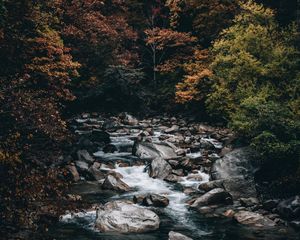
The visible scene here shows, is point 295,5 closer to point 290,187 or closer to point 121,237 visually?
point 290,187

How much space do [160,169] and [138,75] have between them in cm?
1627

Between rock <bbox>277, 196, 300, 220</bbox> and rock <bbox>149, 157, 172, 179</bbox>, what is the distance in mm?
5382

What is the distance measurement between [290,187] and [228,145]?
581 cm

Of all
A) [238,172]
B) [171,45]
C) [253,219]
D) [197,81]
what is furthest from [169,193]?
[171,45]

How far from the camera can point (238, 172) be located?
626 inches

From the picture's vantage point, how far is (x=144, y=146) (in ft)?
64.4

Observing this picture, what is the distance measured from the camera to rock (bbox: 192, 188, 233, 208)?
13484 millimetres

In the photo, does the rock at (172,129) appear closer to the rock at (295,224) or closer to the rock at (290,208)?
the rock at (290,208)

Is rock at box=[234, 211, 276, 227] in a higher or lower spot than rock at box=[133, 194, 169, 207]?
higher

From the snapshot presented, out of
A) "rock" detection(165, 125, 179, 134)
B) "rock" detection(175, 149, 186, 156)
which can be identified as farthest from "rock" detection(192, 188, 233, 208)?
"rock" detection(165, 125, 179, 134)

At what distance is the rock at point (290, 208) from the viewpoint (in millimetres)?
12039

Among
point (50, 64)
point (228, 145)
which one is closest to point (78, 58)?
point (50, 64)

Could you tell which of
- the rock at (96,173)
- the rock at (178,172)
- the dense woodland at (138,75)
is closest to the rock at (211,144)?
the dense woodland at (138,75)

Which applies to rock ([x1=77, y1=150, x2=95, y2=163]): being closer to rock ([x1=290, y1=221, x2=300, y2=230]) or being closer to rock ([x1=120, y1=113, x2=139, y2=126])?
rock ([x1=290, y1=221, x2=300, y2=230])
